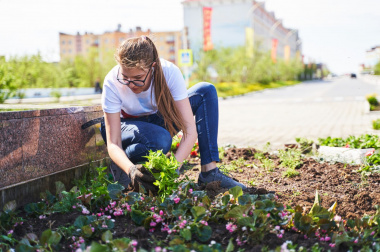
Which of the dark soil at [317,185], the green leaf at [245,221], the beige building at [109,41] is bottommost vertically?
the dark soil at [317,185]

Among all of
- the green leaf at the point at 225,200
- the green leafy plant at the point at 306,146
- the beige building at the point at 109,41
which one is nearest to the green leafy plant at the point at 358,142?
the green leafy plant at the point at 306,146

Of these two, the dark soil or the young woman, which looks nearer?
the dark soil

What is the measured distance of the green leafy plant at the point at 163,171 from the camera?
2.68 meters

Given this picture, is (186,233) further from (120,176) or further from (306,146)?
(306,146)

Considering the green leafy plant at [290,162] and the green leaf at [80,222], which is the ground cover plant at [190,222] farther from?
the green leafy plant at [290,162]

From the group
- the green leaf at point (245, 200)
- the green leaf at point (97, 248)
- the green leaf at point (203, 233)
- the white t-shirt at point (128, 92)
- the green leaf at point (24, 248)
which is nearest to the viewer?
the green leaf at point (97, 248)

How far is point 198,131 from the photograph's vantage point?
136 inches

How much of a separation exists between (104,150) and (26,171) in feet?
3.85

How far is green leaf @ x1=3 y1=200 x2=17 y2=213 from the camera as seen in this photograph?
2.61 meters

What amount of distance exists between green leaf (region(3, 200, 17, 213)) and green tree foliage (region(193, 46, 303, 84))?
3757cm

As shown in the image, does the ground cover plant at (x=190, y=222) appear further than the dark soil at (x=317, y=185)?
No

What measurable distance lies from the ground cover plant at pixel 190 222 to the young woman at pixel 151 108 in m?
0.29

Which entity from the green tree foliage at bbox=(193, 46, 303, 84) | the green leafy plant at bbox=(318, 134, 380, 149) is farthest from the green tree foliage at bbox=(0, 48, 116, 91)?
the green tree foliage at bbox=(193, 46, 303, 84)

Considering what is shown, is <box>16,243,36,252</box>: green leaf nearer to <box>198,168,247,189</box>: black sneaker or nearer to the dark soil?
the dark soil
